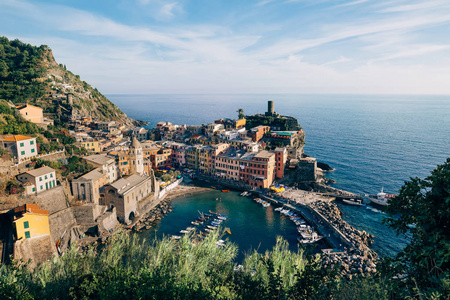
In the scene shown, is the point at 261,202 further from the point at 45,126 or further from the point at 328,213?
the point at 45,126

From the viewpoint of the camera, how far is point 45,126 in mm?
55875

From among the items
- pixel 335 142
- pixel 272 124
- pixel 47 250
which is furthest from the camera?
pixel 335 142

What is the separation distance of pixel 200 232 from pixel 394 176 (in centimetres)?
5168

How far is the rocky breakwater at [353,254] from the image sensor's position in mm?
32037

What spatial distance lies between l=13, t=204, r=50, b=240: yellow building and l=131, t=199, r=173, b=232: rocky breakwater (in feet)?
43.0

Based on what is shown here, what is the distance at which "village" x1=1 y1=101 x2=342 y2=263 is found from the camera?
106 ft

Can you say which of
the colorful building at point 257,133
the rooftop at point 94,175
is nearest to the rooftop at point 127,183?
the rooftop at point 94,175

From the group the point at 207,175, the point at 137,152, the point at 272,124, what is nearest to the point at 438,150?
the point at 272,124

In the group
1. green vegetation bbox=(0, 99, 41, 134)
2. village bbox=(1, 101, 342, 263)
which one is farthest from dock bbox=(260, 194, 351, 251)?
green vegetation bbox=(0, 99, 41, 134)

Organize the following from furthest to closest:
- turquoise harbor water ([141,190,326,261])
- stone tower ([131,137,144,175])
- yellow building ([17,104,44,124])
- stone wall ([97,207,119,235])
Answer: yellow building ([17,104,44,124]) → stone tower ([131,137,144,175]) → turquoise harbor water ([141,190,326,261]) → stone wall ([97,207,119,235])

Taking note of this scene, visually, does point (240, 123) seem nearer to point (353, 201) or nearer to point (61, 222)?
point (353, 201)

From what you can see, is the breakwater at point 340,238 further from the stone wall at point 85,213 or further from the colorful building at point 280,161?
the stone wall at point 85,213

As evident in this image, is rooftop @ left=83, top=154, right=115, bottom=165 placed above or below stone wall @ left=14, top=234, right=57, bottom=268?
above

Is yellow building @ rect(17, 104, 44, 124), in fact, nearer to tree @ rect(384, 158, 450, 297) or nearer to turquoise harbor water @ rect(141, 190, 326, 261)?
turquoise harbor water @ rect(141, 190, 326, 261)
